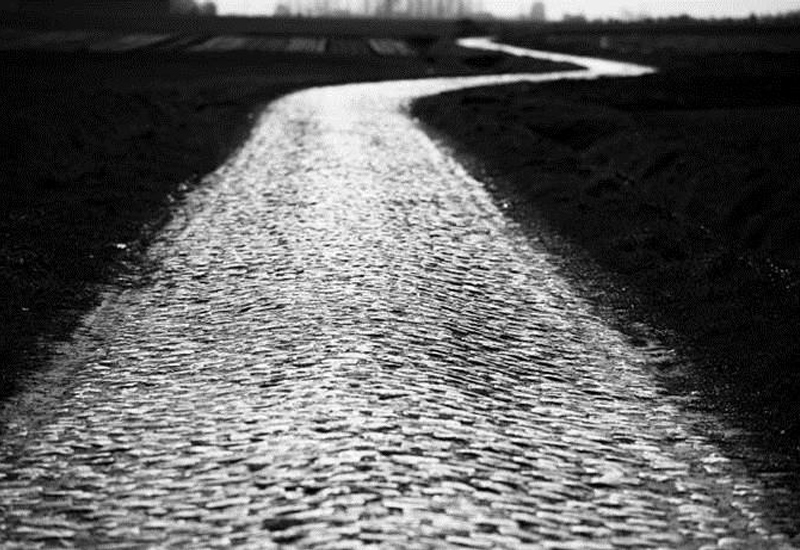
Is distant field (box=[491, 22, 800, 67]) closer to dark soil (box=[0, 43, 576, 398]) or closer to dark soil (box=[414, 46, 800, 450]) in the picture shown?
dark soil (box=[0, 43, 576, 398])

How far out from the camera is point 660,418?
828 centimetres

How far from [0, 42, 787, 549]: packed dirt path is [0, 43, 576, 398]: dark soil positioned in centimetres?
54

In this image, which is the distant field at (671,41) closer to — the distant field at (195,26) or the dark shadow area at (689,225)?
the distant field at (195,26)

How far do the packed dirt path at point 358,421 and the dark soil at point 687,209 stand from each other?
702 millimetres

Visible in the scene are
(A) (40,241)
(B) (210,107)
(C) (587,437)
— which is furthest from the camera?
(B) (210,107)

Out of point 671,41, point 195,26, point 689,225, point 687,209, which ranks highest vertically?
point 195,26

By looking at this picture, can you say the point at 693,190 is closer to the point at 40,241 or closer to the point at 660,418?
the point at 40,241

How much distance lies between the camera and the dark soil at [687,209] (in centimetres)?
995

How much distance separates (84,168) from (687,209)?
1024 centimetres

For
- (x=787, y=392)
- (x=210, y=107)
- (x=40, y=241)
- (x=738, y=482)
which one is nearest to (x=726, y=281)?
(x=787, y=392)

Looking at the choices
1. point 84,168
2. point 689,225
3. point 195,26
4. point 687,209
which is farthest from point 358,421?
point 195,26

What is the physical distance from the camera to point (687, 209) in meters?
19.9

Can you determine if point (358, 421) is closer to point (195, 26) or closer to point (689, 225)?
point (689, 225)

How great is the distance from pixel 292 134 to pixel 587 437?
23226 mm
